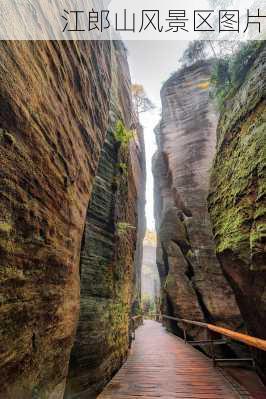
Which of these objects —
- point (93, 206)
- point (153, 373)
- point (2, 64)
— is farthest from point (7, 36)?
point (153, 373)

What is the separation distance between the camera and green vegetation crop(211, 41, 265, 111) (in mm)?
7375

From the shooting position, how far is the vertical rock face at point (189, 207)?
13.1 metres

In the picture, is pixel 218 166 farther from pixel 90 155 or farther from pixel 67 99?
pixel 67 99

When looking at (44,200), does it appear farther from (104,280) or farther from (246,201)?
(246,201)

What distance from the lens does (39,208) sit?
2855mm

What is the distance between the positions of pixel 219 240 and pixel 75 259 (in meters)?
4.39

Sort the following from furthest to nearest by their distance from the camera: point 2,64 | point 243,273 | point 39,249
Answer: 1. point 243,273
2. point 39,249
3. point 2,64

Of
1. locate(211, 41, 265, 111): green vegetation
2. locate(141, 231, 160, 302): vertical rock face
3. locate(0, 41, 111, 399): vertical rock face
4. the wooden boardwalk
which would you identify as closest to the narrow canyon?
locate(0, 41, 111, 399): vertical rock face

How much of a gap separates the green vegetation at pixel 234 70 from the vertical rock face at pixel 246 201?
469 mm

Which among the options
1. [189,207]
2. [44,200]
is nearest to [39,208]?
[44,200]

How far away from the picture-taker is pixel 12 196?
231 centimetres

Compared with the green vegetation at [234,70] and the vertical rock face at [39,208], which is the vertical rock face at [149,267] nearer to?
the green vegetation at [234,70]

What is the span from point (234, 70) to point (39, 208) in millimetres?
8190

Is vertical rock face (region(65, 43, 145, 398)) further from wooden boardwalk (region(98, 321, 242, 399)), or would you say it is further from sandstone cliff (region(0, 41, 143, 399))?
wooden boardwalk (region(98, 321, 242, 399))
